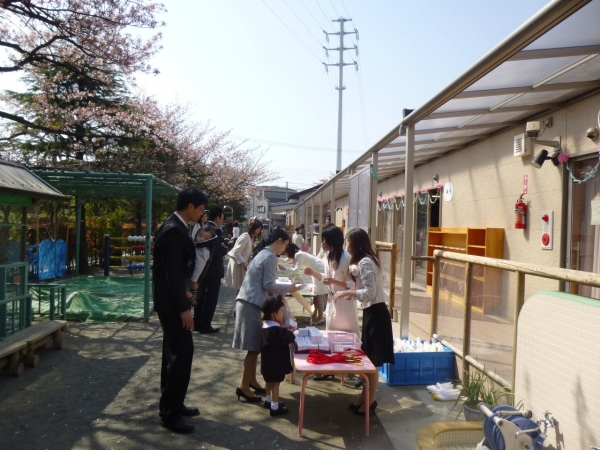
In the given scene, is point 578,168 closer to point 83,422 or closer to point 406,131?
point 406,131

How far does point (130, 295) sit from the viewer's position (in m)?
10.2

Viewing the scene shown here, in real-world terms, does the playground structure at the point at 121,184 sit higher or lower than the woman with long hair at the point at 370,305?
higher

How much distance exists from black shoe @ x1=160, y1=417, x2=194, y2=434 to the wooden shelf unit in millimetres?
2716

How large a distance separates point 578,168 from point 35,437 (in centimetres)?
636

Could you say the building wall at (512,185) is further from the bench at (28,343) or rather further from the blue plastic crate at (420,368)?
the bench at (28,343)

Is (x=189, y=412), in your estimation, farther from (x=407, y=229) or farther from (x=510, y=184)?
(x=510, y=184)

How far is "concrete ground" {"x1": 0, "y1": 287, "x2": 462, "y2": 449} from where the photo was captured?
383 cm

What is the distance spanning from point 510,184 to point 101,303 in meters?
7.14

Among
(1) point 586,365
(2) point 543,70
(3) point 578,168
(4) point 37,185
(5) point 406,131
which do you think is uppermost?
(2) point 543,70

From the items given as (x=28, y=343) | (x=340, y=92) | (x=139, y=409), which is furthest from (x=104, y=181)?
(x=340, y=92)

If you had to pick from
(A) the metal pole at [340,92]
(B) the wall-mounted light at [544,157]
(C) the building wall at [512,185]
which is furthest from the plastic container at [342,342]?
(A) the metal pole at [340,92]

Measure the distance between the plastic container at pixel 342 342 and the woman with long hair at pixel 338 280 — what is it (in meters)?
0.25

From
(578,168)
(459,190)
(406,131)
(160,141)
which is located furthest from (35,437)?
(160,141)

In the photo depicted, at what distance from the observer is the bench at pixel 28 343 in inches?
203
